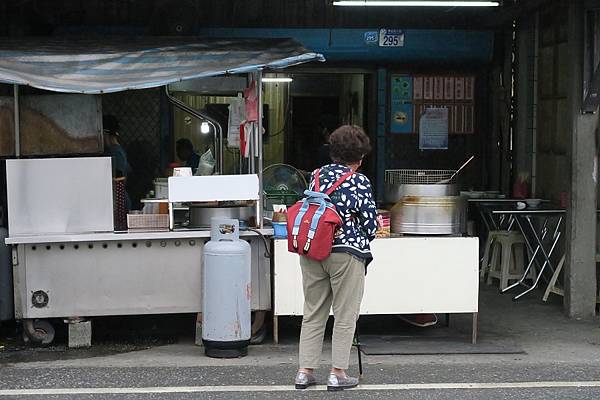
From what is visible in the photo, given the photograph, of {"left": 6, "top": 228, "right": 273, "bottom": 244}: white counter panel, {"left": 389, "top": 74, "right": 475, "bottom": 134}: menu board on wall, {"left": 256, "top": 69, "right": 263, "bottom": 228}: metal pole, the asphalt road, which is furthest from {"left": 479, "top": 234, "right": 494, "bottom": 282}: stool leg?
{"left": 6, "top": 228, "right": 273, "bottom": 244}: white counter panel

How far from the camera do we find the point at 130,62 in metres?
8.05

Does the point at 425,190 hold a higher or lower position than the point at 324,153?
lower

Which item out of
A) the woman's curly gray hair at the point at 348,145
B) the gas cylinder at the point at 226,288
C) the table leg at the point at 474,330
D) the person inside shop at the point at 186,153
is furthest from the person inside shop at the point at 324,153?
the woman's curly gray hair at the point at 348,145

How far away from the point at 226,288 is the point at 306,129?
586 cm

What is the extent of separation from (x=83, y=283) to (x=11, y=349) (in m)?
0.85

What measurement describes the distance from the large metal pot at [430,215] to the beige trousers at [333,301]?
1597mm

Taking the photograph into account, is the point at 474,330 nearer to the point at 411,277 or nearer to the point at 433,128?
the point at 411,277

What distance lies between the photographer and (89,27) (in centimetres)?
1148

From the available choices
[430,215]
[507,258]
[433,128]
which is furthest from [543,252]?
[430,215]

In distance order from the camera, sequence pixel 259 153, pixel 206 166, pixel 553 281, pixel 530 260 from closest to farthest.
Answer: pixel 259 153 → pixel 206 166 → pixel 553 281 → pixel 530 260

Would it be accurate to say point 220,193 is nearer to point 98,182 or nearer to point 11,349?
point 98,182

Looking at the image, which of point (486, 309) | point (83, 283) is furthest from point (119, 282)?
point (486, 309)

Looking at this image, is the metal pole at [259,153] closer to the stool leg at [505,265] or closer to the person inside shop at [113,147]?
the person inside shop at [113,147]

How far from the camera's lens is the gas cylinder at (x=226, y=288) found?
7.38 m
